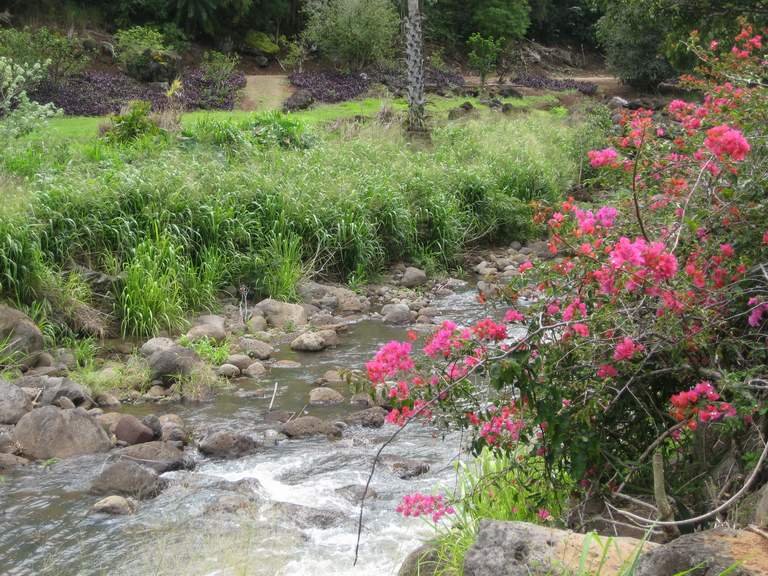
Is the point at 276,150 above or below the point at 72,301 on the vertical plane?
above

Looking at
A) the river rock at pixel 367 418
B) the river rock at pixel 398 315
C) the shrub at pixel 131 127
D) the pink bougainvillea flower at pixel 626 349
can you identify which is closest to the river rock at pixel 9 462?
the river rock at pixel 367 418

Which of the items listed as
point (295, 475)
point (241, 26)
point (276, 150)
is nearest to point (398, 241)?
point (276, 150)

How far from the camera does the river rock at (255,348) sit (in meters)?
9.33

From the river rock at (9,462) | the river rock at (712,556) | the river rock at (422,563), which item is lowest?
the river rock at (9,462)

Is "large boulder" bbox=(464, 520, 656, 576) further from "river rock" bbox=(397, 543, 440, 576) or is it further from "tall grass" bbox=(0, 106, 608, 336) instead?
"tall grass" bbox=(0, 106, 608, 336)

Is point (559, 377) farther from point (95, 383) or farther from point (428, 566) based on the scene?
point (95, 383)

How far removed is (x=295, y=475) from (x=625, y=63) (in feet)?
96.8

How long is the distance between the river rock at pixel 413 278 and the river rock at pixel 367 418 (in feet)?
16.1

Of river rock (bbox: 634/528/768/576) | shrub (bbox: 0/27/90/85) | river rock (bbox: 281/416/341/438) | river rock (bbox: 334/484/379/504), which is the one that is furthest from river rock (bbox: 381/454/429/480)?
shrub (bbox: 0/27/90/85)

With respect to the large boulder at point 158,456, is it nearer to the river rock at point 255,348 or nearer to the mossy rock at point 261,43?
the river rock at point 255,348

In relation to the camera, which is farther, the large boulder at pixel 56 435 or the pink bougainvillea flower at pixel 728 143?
the large boulder at pixel 56 435

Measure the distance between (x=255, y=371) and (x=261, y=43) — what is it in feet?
82.1

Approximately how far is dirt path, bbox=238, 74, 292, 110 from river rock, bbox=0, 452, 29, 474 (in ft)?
55.1

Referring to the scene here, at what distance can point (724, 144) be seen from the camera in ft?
10.8
